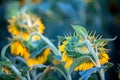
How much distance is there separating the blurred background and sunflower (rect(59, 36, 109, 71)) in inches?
50.5

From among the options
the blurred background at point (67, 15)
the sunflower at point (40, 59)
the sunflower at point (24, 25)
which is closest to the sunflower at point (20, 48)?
the sunflower at point (40, 59)

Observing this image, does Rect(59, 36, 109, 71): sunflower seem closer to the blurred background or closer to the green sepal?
the green sepal

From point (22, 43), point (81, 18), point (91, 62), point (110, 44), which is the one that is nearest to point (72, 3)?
point (81, 18)

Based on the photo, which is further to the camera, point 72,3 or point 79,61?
point 72,3

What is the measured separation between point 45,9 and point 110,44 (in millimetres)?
400

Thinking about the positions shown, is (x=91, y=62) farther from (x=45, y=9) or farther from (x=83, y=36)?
(x=45, y=9)

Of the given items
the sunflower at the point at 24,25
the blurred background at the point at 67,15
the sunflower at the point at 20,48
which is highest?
the blurred background at the point at 67,15

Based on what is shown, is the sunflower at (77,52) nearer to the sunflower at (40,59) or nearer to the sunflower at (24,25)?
the sunflower at (40,59)

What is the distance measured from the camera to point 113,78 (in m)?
1.61

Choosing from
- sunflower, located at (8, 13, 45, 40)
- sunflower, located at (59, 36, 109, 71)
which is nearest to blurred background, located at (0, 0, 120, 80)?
sunflower, located at (8, 13, 45, 40)

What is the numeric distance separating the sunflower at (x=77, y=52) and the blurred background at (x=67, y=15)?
128 cm

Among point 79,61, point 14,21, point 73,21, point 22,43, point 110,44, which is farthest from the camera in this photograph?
point 73,21

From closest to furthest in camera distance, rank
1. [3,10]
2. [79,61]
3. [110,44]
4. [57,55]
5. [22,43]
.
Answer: [79,61] → [57,55] → [22,43] → [110,44] → [3,10]

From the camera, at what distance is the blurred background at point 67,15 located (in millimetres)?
2305
